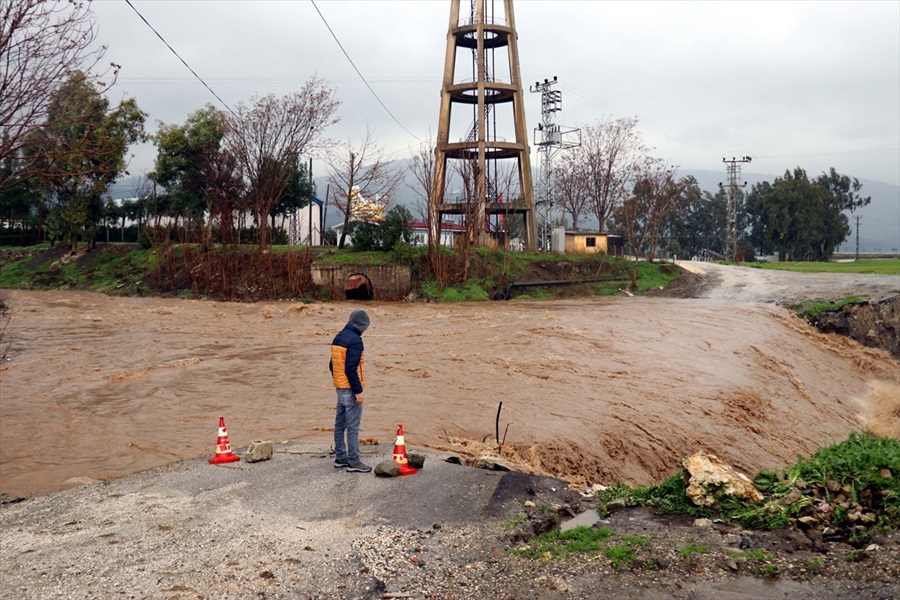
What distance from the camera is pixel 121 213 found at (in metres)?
49.7

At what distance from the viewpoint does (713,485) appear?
24.6 ft

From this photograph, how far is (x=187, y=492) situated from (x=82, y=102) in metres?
4.09

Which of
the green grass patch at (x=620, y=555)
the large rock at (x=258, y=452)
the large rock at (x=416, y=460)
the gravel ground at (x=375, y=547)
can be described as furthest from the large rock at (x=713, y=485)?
the large rock at (x=258, y=452)

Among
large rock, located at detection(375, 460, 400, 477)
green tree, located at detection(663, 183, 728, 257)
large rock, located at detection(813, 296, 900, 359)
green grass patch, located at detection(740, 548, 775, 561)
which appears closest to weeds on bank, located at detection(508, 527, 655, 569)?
green grass patch, located at detection(740, 548, 775, 561)

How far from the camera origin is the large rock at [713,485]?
7406mm

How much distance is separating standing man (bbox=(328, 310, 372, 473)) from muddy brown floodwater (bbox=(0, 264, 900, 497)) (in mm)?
1858

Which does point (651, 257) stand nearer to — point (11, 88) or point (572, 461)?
point (572, 461)

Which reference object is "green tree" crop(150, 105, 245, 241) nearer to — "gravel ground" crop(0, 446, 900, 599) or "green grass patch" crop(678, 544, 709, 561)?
"gravel ground" crop(0, 446, 900, 599)

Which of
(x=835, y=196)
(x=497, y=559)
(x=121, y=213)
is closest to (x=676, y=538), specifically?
(x=497, y=559)

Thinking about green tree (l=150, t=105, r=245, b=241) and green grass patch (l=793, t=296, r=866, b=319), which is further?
green tree (l=150, t=105, r=245, b=241)

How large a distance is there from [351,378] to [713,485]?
3951 mm

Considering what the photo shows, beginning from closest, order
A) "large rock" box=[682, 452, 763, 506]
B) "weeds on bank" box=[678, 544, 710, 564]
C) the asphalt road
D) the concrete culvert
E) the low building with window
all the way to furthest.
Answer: the asphalt road < "weeds on bank" box=[678, 544, 710, 564] < "large rock" box=[682, 452, 763, 506] < the concrete culvert < the low building with window

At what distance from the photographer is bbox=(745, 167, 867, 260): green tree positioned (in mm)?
72812

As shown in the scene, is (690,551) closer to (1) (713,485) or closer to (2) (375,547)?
(1) (713,485)
